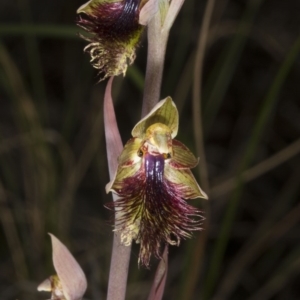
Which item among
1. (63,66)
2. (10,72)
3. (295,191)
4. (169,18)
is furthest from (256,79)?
(169,18)

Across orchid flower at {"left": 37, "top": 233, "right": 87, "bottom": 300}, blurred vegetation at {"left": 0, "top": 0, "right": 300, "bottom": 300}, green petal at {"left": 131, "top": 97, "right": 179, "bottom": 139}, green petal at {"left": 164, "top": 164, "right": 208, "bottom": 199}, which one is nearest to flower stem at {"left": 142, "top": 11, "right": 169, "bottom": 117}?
green petal at {"left": 131, "top": 97, "right": 179, "bottom": 139}

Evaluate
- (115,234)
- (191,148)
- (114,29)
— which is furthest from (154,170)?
(191,148)

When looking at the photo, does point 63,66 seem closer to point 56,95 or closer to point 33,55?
point 56,95

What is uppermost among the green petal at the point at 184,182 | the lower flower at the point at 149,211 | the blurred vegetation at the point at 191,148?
the green petal at the point at 184,182

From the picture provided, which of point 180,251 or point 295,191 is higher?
point 295,191

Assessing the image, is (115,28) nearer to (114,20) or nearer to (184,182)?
(114,20)

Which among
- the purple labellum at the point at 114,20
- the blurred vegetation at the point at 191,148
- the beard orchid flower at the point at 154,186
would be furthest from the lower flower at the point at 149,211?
the blurred vegetation at the point at 191,148

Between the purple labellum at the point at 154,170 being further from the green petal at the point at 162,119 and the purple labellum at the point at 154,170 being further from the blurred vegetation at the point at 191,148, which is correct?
the blurred vegetation at the point at 191,148
